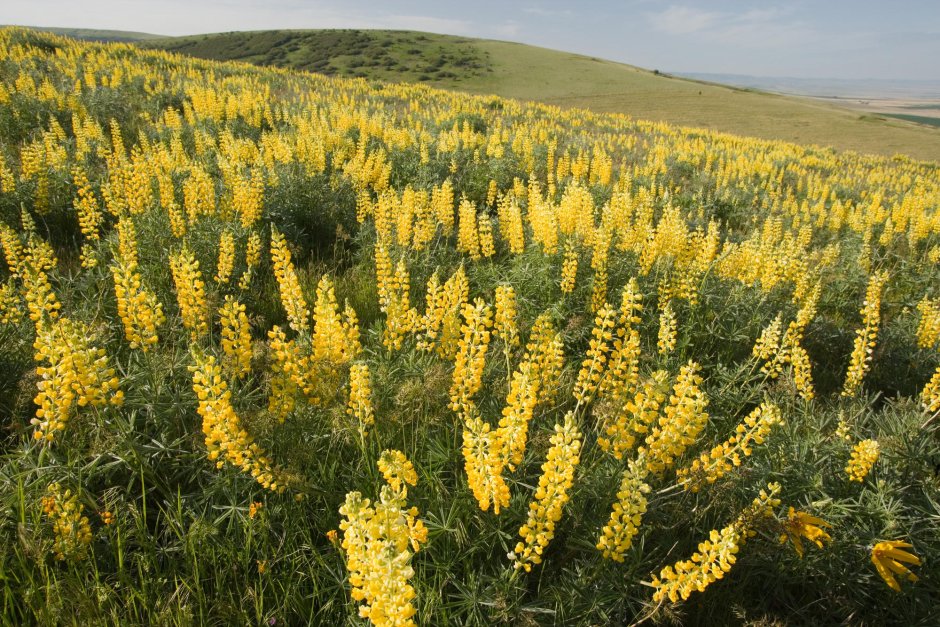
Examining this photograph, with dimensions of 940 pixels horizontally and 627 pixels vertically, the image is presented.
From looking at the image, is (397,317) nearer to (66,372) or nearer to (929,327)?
(66,372)

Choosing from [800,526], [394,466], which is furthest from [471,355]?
[800,526]

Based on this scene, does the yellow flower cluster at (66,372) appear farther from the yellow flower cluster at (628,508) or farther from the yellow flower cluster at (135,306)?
the yellow flower cluster at (628,508)

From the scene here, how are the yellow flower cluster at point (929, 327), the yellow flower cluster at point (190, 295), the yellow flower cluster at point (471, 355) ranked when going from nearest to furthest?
the yellow flower cluster at point (471, 355) < the yellow flower cluster at point (190, 295) < the yellow flower cluster at point (929, 327)

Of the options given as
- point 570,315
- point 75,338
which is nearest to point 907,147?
point 570,315

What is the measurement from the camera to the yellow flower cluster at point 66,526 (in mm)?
1980

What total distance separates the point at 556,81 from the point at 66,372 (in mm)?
53603

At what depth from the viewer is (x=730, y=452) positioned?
2301mm

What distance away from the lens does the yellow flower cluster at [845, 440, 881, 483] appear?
2420 mm

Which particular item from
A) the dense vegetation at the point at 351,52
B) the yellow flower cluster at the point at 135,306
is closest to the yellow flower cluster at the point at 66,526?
the yellow flower cluster at the point at 135,306

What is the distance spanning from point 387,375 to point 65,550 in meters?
1.73

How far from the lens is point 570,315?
187 inches

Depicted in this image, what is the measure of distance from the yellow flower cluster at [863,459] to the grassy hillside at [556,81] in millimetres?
32618

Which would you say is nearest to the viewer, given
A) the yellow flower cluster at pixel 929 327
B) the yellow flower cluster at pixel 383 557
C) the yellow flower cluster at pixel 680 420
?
the yellow flower cluster at pixel 383 557

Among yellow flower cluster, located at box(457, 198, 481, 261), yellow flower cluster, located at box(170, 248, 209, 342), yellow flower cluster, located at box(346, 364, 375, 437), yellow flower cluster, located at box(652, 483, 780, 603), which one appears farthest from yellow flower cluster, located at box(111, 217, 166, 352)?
yellow flower cluster, located at box(457, 198, 481, 261)
